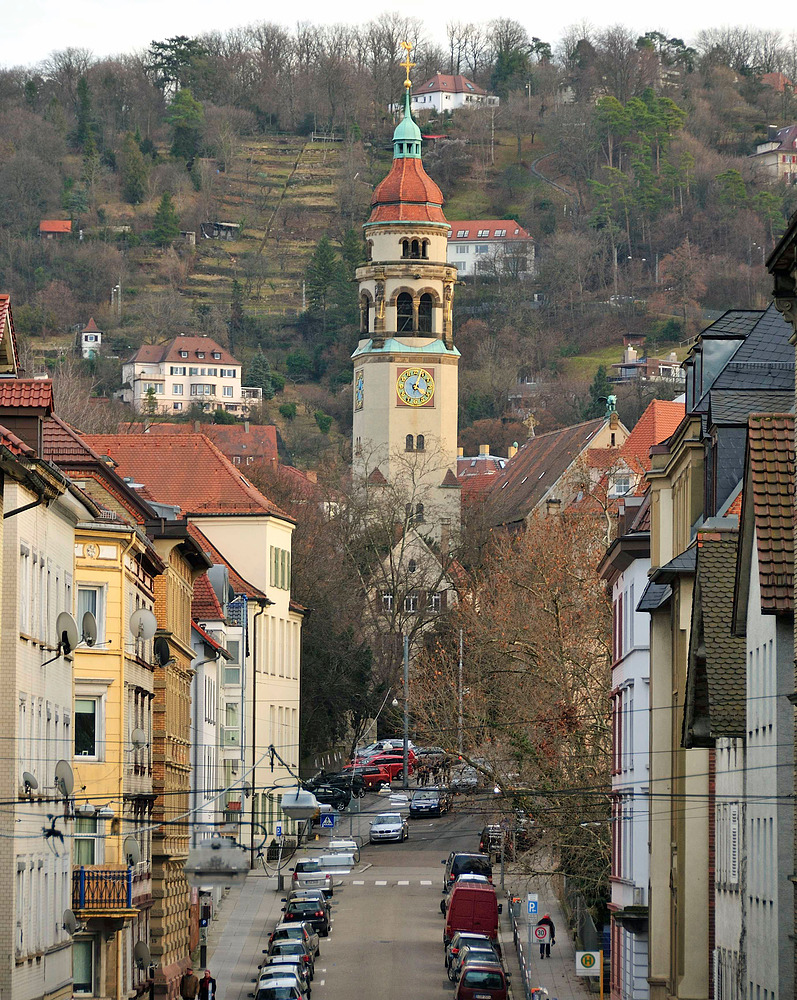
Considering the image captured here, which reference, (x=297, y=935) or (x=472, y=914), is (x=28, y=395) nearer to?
(x=297, y=935)

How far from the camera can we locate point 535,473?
160 metres

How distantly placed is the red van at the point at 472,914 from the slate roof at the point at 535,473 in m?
82.2

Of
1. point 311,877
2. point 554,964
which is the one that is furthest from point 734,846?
point 311,877

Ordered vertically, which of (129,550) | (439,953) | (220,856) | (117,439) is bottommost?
(439,953)

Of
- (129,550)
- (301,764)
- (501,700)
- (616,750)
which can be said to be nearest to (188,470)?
(501,700)

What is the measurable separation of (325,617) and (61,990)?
60.4 m

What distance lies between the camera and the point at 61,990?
130 ft

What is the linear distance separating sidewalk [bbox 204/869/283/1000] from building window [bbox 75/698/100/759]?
323 inches

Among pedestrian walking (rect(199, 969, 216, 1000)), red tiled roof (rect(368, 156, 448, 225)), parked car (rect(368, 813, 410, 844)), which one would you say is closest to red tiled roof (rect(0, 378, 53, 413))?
pedestrian walking (rect(199, 969, 216, 1000))

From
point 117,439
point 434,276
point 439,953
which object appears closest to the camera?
point 439,953

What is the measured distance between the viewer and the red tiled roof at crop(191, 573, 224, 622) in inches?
2689

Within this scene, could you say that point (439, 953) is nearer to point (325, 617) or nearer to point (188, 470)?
point (188, 470)

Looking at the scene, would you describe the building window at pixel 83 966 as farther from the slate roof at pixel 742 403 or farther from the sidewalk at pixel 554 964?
the slate roof at pixel 742 403

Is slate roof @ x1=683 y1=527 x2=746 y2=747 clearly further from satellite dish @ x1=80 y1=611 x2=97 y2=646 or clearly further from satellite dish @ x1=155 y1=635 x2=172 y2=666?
satellite dish @ x1=155 y1=635 x2=172 y2=666
